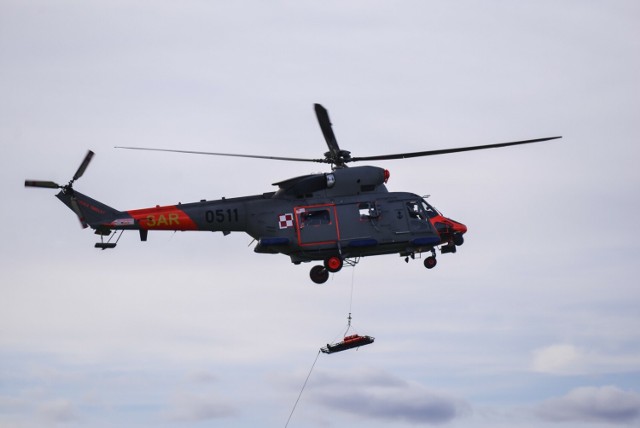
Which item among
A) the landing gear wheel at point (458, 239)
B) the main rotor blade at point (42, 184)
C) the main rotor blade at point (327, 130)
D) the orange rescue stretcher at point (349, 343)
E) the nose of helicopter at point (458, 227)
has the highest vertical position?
the main rotor blade at point (327, 130)

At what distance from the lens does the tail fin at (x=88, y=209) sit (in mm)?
52000

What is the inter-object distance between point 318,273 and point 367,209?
12.2 ft

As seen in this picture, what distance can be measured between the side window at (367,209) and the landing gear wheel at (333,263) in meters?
2.21

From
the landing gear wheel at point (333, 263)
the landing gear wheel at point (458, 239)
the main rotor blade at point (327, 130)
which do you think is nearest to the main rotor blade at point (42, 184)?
the main rotor blade at point (327, 130)

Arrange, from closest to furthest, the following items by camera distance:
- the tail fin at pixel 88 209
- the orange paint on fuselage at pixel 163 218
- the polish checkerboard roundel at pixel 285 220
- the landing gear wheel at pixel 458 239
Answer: the tail fin at pixel 88 209 → the orange paint on fuselage at pixel 163 218 → the polish checkerboard roundel at pixel 285 220 → the landing gear wheel at pixel 458 239

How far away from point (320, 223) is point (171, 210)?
6.83 meters

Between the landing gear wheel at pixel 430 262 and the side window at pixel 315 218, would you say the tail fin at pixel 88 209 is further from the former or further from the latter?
the landing gear wheel at pixel 430 262

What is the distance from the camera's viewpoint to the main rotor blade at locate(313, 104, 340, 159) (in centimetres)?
5109

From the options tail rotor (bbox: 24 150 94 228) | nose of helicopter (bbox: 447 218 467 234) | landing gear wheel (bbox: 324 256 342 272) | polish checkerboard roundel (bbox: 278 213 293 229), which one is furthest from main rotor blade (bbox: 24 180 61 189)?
nose of helicopter (bbox: 447 218 467 234)

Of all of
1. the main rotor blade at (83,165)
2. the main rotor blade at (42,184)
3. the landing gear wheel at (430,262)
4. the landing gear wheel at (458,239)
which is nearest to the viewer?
the main rotor blade at (42,184)

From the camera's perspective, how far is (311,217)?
5306 centimetres

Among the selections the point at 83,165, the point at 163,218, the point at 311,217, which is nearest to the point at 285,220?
the point at 311,217

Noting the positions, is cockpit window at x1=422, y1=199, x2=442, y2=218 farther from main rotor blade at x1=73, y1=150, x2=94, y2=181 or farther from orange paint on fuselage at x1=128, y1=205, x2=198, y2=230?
main rotor blade at x1=73, y1=150, x2=94, y2=181

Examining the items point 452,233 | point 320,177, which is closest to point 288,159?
point 320,177
